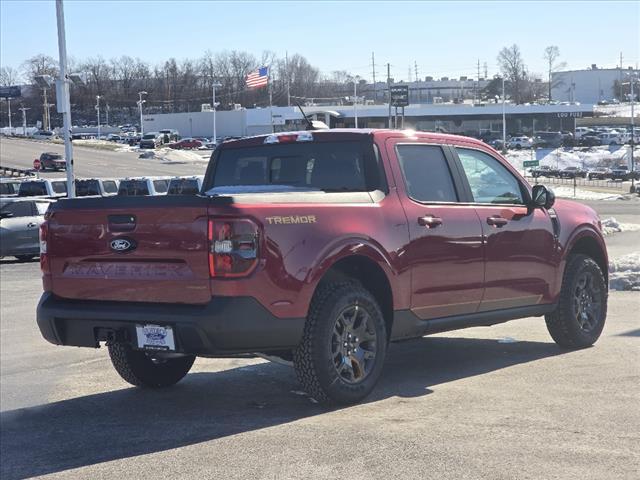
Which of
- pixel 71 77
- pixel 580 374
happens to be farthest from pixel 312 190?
pixel 71 77

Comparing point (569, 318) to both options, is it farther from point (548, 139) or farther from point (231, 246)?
point (548, 139)

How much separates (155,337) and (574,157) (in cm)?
9297

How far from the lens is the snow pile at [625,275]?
44.9 ft

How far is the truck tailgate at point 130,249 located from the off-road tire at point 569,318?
13.0 feet

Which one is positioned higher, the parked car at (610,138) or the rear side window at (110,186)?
the parked car at (610,138)

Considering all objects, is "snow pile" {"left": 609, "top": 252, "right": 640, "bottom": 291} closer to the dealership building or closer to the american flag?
the american flag

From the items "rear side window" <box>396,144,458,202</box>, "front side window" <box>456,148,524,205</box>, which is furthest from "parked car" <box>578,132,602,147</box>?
"rear side window" <box>396,144,458,202</box>

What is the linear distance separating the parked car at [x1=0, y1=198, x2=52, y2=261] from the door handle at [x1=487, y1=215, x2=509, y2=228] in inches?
690

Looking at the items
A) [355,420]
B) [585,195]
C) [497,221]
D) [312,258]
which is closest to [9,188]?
[497,221]

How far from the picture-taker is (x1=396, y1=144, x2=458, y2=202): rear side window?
7285 mm

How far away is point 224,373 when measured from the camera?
8.15m

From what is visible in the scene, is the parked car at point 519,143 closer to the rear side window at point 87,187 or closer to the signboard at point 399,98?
the signboard at point 399,98

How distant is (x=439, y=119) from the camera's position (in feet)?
372

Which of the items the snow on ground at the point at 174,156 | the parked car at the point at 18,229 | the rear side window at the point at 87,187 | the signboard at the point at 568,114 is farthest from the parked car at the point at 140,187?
the signboard at the point at 568,114
